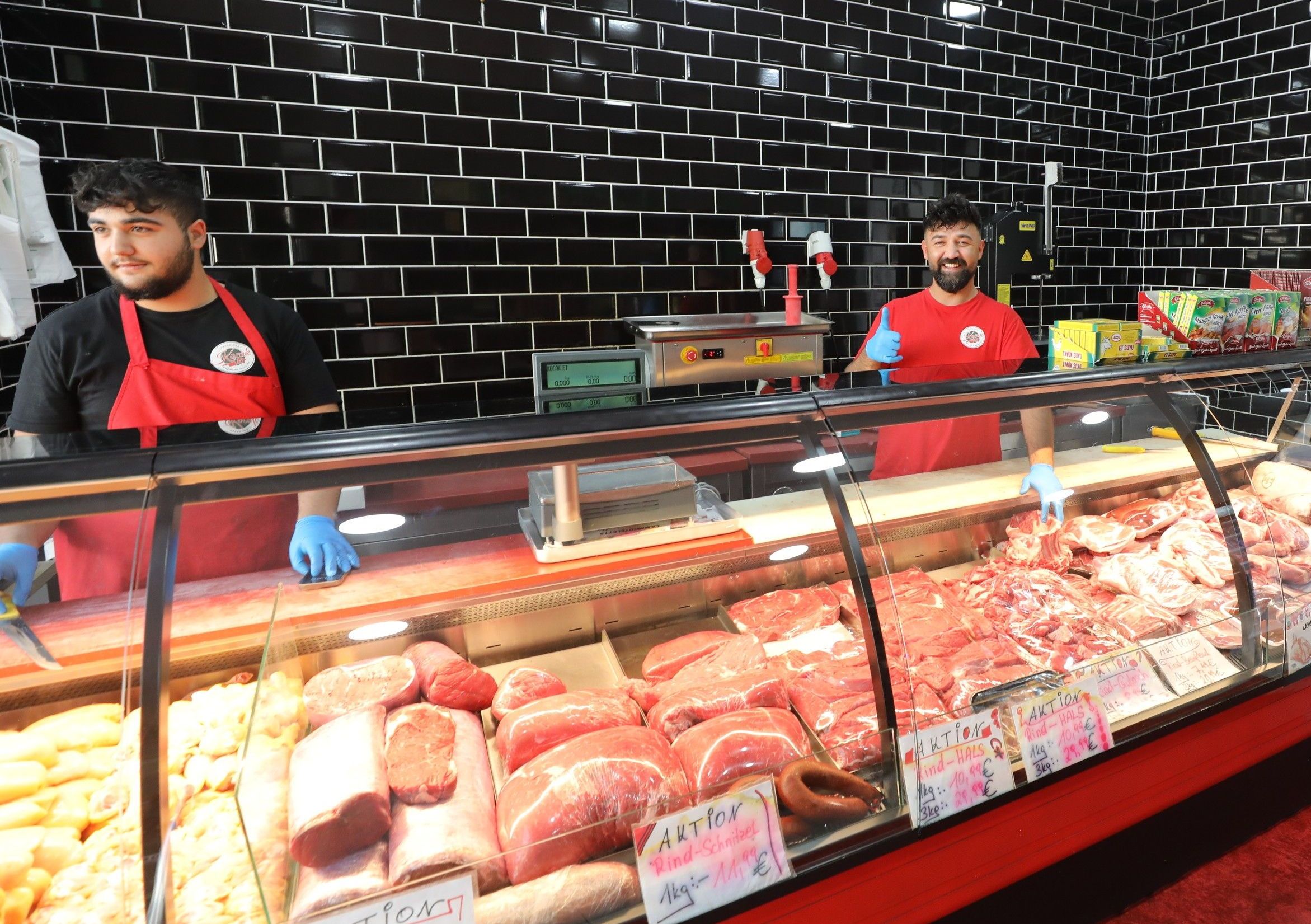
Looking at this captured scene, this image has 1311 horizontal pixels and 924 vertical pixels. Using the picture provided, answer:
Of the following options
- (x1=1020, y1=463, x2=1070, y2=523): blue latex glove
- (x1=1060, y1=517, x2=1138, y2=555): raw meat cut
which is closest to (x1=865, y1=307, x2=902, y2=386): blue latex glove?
(x1=1020, y1=463, x2=1070, y2=523): blue latex glove

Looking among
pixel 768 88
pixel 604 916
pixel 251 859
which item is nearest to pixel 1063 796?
pixel 604 916

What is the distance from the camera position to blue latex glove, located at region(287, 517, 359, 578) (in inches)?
57.1

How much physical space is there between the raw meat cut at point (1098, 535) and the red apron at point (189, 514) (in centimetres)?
195

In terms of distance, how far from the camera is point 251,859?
0.95m

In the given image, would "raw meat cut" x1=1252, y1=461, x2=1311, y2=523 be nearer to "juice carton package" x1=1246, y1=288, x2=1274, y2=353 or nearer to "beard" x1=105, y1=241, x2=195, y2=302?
"juice carton package" x1=1246, y1=288, x2=1274, y2=353

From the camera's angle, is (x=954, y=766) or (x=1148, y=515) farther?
(x=1148, y=515)

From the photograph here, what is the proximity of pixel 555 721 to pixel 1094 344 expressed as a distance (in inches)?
62.2

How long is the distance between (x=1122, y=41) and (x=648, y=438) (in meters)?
5.85

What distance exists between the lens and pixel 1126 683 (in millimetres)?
1551

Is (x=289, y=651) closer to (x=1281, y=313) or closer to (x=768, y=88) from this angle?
(x=1281, y=313)

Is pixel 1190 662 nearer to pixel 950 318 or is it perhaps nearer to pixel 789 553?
pixel 789 553

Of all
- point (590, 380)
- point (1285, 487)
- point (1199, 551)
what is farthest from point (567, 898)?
point (590, 380)

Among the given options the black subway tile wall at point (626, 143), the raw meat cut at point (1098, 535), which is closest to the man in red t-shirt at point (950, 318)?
the raw meat cut at point (1098, 535)

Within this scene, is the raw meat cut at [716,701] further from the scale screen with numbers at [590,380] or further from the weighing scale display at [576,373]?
the weighing scale display at [576,373]
